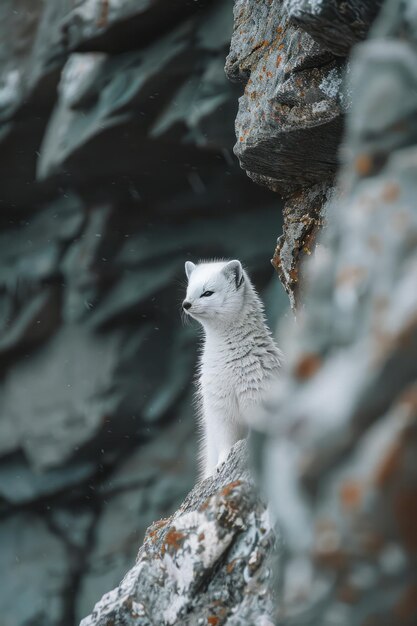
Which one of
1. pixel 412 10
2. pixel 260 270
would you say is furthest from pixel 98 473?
pixel 412 10

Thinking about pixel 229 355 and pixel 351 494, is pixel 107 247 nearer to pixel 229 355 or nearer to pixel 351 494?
pixel 229 355

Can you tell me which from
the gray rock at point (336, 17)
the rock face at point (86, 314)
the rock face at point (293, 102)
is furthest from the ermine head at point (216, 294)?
the rock face at point (86, 314)

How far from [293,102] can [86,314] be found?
7666 millimetres

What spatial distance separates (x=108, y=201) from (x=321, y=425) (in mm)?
10156

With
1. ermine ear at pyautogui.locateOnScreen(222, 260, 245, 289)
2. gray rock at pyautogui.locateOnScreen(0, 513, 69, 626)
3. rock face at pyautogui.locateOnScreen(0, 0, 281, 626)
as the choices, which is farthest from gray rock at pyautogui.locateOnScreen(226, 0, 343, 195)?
gray rock at pyautogui.locateOnScreen(0, 513, 69, 626)

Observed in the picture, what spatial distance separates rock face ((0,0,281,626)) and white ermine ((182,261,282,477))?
526cm

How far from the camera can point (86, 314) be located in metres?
11.9

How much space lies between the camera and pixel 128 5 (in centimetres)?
1041

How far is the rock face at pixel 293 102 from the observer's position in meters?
3.85

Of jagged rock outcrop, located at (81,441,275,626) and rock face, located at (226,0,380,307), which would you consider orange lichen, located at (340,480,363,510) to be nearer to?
jagged rock outcrop, located at (81,441,275,626)

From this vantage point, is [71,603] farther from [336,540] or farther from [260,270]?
[336,540]

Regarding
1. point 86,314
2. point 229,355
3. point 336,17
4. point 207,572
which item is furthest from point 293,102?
point 86,314

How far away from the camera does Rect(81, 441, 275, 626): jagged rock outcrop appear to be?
144 inches

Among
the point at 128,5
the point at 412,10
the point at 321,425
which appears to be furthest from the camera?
the point at 128,5
